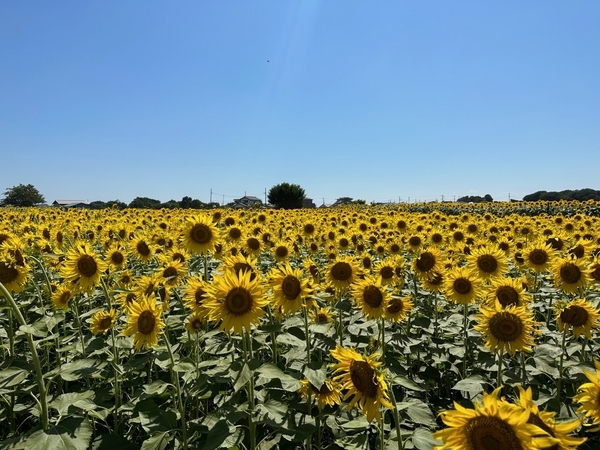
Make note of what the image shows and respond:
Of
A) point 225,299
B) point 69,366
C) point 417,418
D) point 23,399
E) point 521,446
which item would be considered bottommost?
point 23,399

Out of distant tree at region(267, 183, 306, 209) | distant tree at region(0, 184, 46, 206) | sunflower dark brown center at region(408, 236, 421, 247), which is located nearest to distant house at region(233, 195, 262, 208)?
distant tree at region(267, 183, 306, 209)

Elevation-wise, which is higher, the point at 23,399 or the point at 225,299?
the point at 225,299

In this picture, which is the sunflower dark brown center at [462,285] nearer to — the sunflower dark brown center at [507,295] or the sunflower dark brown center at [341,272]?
the sunflower dark brown center at [507,295]

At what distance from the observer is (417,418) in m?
2.38

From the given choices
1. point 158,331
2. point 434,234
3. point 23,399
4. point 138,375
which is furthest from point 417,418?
point 434,234

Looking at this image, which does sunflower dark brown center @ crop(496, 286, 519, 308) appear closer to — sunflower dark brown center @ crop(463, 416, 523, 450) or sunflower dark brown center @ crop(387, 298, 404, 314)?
sunflower dark brown center @ crop(387, 298, 404, 314)

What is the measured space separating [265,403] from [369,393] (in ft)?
2.33

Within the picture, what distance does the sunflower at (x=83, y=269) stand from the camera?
3.53 metres

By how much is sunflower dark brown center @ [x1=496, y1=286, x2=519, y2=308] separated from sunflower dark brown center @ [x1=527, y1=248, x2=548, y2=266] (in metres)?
1.79

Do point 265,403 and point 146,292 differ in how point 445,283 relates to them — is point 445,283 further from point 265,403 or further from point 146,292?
point 146,292

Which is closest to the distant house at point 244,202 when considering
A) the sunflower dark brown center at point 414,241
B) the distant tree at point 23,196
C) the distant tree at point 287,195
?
the distant tree at point 287,195

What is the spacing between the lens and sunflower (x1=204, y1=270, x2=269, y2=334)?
2.46m

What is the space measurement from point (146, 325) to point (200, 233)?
166 centimetres

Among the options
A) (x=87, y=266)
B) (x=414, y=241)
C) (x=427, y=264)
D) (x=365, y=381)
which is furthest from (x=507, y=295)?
(x=87, y=266)
